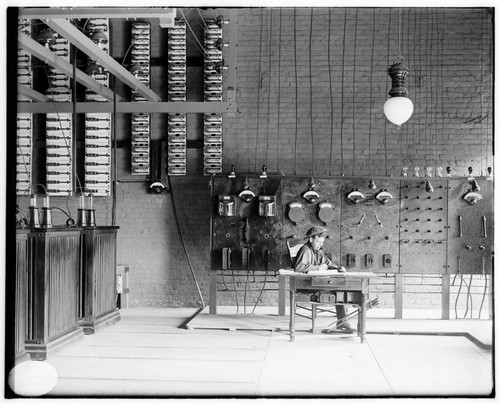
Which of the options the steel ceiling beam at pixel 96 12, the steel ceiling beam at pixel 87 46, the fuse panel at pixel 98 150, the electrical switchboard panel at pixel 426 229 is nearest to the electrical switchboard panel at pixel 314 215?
A: the electrical switchboard panel at pixel 426 229

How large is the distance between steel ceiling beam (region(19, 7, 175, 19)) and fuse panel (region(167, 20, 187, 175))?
4815mm

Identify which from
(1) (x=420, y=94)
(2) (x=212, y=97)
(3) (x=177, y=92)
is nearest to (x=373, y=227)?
(1) (x=420, y=94)

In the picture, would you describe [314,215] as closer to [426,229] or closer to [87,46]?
[426,229]

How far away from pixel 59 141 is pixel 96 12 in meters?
5.53

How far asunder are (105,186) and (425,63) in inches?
224

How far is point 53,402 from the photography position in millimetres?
4934

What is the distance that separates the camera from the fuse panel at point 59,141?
10.5 m

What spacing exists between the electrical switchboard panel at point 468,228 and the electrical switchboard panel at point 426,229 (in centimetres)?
12

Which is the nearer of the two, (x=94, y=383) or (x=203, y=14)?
(x=94, y=383)

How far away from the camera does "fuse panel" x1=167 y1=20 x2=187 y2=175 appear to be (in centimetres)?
1048

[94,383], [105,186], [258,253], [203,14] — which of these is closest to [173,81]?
[203,14]

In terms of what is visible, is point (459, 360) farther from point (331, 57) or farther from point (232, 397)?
point (331, 57)

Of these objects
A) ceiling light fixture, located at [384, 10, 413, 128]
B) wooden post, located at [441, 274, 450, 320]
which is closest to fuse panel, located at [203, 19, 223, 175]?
ceiling light fixture, located at [384, 10, 413, 128]

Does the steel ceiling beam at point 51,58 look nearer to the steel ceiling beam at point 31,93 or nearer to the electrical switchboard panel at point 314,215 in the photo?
the steel ceiling beam at point 31,93
